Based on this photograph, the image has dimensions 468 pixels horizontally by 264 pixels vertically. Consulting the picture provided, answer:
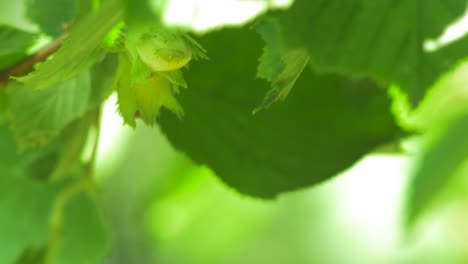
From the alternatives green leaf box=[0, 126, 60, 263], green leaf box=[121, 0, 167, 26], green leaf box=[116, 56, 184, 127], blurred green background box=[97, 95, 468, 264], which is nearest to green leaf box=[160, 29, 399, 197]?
green leaf box=[116, 56, 184, 127]

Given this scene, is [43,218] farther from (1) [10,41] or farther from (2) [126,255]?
(2) [126,255]

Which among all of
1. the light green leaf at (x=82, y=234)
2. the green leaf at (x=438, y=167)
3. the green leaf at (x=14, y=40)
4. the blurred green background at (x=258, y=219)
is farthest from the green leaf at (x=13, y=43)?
the blurred green background at (x=258, y=219)

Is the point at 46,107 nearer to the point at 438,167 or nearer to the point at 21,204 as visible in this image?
the point at 21,204

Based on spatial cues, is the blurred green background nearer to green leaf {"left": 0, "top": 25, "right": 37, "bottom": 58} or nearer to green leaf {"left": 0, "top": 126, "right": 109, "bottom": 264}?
green leaf {"left": 0, "top": 126, "right": 109, "bottom": 264}

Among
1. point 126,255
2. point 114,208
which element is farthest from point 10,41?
point 126,255

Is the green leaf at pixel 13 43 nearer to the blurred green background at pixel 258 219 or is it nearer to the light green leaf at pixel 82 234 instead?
the light green leaf at pixel 82 234

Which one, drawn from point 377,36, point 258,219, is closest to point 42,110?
point 377,36

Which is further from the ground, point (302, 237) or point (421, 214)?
point (421, 214)
